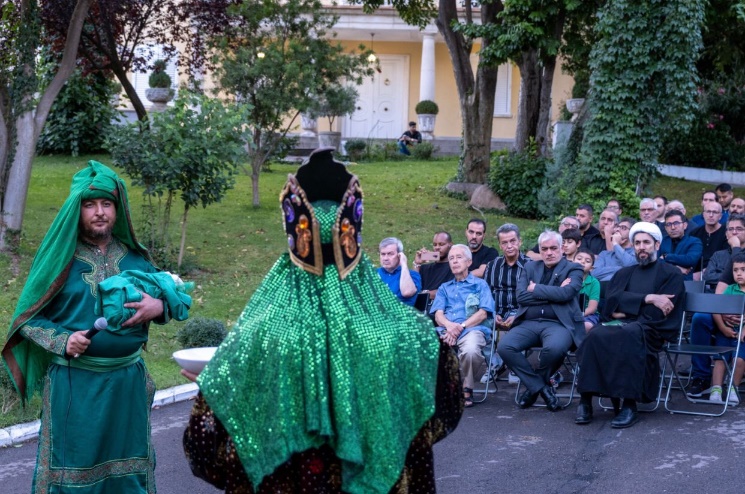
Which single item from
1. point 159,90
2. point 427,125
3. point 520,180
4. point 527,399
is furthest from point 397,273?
point 427,125

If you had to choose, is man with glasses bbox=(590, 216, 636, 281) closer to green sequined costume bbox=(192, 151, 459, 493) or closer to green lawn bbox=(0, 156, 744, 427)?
green lawn bbox=(0, 156, 744, 427)

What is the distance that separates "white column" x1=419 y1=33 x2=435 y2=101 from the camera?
3086cm

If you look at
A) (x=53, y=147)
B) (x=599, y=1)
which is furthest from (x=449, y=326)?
(x=53, y=147)

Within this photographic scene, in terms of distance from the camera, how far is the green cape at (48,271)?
15.9 ft

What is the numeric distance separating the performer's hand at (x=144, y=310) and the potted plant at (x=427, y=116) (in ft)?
86.3

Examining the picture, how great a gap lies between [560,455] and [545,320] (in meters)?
1.94

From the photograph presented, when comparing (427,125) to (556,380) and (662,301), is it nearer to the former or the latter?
(556,380)

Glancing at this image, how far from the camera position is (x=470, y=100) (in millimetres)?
21156

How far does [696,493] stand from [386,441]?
11.7 feet

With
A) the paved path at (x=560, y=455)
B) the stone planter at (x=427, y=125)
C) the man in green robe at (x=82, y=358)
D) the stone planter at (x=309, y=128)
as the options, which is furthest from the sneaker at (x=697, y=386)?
the stone planter at (x=427, y=125)

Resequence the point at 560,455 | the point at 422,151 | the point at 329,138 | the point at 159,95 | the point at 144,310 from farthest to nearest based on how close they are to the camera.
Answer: the point at 422,151
the point at 329,138
the point at 159,95
the point at 560,455
the point at 144,310

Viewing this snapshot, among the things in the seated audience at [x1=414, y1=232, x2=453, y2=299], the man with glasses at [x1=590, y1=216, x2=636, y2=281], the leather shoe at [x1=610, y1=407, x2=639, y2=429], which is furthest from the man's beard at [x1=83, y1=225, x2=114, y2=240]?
the man with glasses at [x1=590, y1=216, x2=636, y2=281]

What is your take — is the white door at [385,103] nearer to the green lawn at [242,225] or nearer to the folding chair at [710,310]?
the green lawn at [242,225]

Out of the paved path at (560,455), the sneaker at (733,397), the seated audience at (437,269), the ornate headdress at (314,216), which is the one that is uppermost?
the ornate headdress at (314,216)
